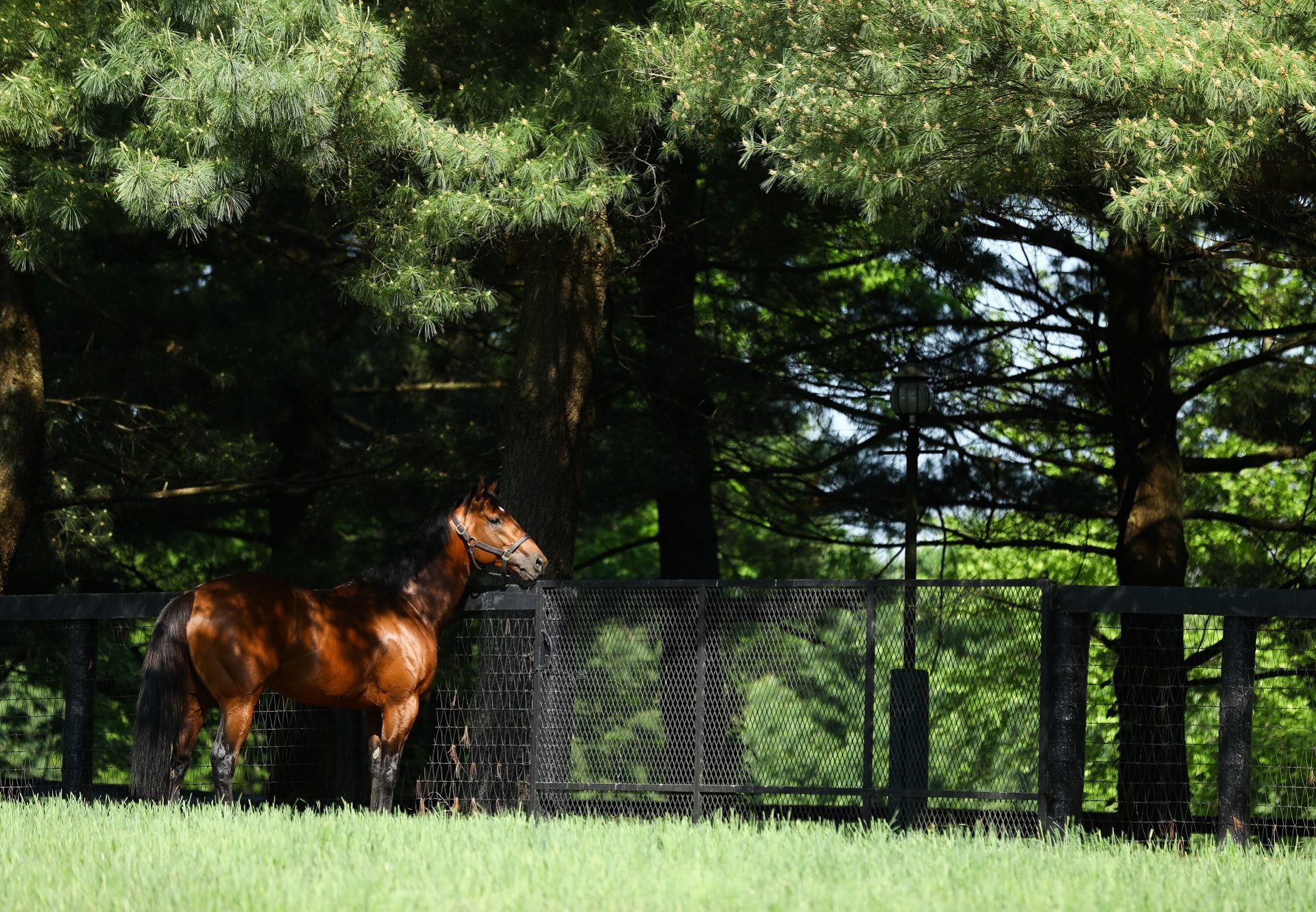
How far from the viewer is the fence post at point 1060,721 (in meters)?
8.27

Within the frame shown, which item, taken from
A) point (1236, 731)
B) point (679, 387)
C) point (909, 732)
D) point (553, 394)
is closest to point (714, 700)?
point (909, 732)

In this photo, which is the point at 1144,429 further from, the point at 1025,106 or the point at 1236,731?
the point at 1025,106

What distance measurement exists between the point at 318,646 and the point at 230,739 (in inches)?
26.8

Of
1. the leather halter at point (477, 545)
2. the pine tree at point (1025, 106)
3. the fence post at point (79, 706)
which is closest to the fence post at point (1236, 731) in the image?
the pine tree at point (1025, 106)

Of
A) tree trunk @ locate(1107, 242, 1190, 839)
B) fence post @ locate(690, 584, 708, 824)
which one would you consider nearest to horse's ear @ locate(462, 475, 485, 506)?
fence post @ locate(690, 584, 708, 824)

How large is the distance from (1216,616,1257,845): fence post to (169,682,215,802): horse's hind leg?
5.44 metres

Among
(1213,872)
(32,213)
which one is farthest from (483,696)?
(1213,872)

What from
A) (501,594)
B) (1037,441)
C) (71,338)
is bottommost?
(501,594)

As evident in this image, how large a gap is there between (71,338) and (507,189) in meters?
9.32

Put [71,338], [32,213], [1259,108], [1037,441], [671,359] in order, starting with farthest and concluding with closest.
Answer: [71,338] < [1037,441] < [671,359] < [32,213] < [1259,108]

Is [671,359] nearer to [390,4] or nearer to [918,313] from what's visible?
[918,313]

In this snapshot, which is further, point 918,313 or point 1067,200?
point 918,313

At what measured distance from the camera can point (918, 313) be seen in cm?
1507

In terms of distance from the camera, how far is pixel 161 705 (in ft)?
26.1
